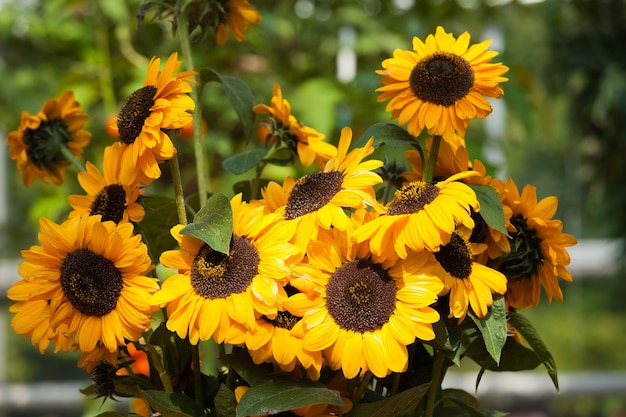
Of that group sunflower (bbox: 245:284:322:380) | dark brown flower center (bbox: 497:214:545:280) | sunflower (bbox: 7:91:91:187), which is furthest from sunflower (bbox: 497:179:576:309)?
sunflower (bbox: 7:91:91:187)

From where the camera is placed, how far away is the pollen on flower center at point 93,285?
13.3 inches

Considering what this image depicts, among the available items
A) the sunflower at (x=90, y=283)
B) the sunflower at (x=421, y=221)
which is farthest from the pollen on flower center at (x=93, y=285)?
the sunflower at (x=421, y=221)

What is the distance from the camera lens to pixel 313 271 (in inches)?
13.3

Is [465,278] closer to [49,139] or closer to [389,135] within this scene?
[389,135]

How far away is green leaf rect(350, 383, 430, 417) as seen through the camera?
0.33m

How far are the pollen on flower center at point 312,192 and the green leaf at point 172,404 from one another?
0.09 metres

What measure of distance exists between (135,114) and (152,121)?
0.02 m

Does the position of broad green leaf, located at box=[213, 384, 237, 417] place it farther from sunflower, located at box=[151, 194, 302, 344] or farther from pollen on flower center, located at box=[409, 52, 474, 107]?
pollen on flower center, located at box=[409, 52, 474, 107]

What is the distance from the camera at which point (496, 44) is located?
185cm

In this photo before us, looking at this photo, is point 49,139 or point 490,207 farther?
point 49,139

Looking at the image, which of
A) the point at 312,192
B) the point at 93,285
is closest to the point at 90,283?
the point at 93,285

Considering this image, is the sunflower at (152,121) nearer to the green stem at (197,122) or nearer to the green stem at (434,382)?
the green stem at (197,122)

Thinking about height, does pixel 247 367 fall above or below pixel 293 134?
below

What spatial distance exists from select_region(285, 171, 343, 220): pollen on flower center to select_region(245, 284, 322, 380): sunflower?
0.13 feet
